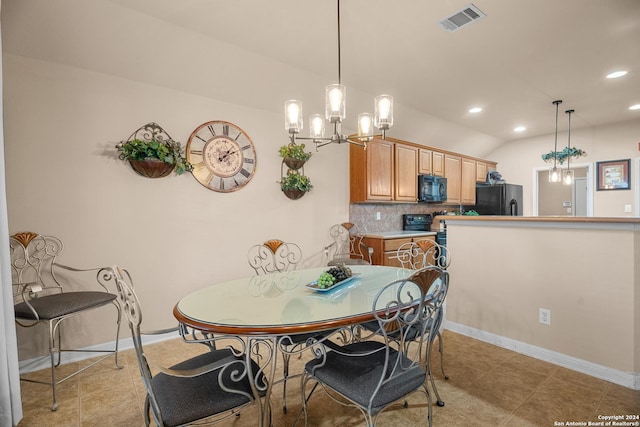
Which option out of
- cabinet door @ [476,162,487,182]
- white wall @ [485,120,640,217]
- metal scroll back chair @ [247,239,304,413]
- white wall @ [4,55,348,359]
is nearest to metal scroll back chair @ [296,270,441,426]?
metal scroll back chair @ [247,239,304,413]

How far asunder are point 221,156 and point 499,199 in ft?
16.6

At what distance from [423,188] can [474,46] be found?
7.99ft

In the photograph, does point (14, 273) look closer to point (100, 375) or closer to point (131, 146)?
point (100, 375)

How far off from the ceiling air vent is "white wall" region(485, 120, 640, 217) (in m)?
4.65

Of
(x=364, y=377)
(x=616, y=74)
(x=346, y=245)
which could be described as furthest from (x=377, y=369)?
(x=616, y=74)

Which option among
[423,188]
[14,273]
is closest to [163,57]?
[14,273]

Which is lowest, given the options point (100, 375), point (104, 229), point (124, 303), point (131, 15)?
point (100, 375)

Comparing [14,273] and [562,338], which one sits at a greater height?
[14,273]

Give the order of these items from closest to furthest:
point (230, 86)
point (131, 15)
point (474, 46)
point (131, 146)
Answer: point (131, 15) → point (131, 146) → point (474, 46) → point (230, 86)

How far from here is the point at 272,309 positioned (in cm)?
153

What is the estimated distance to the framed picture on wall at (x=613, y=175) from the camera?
5.11 metres

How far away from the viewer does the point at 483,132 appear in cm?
587

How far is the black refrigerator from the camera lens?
5.74 metres

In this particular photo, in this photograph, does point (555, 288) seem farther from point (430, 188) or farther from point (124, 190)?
point (124, 190)
